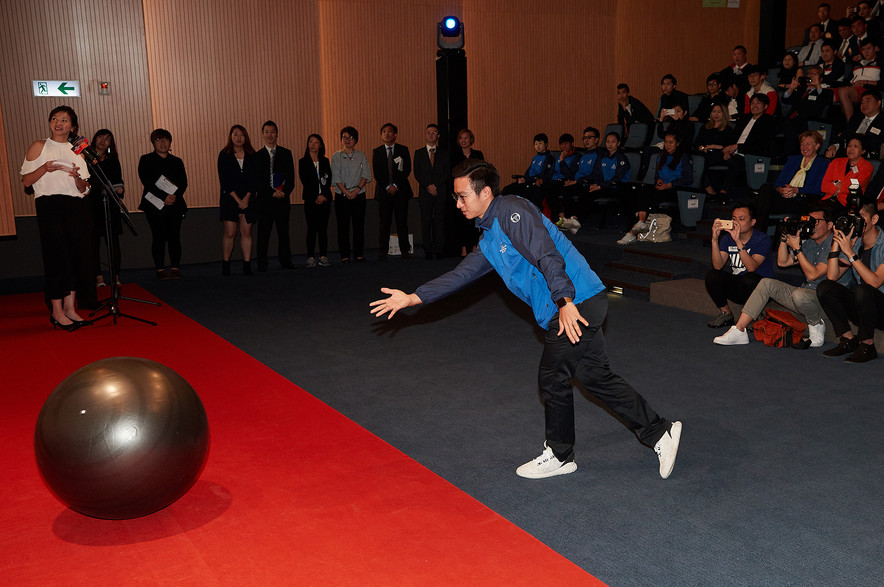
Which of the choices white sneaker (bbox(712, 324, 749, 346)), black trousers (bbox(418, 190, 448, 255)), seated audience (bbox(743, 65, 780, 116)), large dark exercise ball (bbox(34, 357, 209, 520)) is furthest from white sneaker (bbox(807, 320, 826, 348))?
black trousers (bbox(418, 190, 448, 255))

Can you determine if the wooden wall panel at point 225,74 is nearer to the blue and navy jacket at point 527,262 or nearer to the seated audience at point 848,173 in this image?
the seated audience at point 848,173

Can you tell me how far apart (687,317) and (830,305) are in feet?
4.87

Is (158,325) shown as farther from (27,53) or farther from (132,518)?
(27,53)

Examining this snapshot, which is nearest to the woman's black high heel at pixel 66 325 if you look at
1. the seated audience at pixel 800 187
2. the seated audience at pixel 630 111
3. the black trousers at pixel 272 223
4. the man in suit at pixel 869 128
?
the black trousers at pixel 272 223

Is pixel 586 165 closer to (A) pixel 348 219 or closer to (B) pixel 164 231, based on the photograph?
(A) pixel 348 219

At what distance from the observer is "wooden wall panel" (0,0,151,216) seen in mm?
9414

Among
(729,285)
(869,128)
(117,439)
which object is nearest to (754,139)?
(869,128)

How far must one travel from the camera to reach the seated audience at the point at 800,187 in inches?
308

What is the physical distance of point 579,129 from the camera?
509 inches

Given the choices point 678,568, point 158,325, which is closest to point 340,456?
point 678,568

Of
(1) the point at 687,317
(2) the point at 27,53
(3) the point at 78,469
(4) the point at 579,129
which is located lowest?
(1) the point at 687,317

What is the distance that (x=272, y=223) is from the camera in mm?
9820

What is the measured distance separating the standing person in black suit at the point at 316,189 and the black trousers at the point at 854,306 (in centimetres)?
615

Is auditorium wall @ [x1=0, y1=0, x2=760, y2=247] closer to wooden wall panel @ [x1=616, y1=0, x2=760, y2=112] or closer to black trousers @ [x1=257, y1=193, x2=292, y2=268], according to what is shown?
wooden wall panel @ [x1=616, y1=0, x2=760, y2=112]
